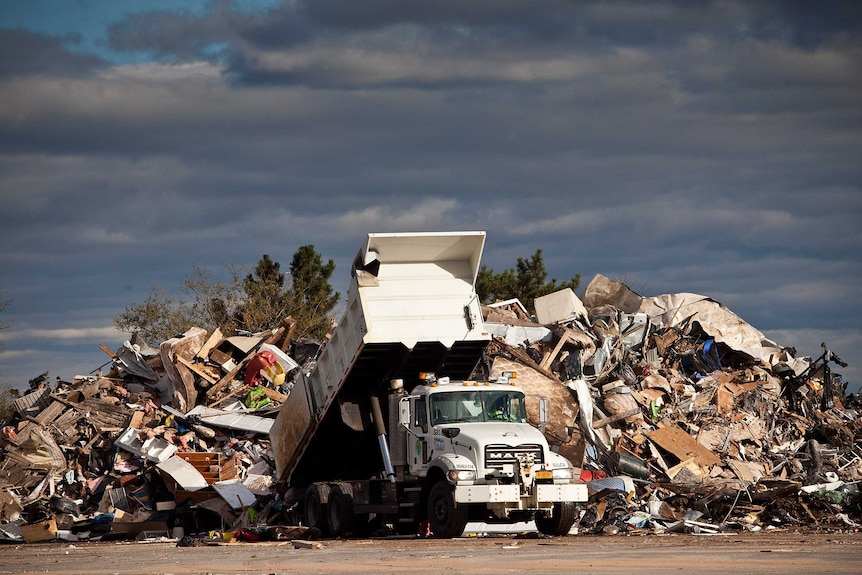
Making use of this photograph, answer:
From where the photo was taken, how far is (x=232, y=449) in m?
21.6

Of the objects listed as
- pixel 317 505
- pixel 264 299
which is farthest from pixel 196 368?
pixel 264 299

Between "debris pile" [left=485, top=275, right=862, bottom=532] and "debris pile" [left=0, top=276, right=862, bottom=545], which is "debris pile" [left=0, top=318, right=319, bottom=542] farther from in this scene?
"debris pile" [left=485, top=275, right=862, bottom=532]

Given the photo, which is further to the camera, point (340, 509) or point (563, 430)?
point (563, 430)

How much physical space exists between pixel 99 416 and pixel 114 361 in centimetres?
218

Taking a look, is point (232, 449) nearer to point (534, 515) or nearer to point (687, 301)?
point (534, 515)

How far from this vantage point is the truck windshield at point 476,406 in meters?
15.8

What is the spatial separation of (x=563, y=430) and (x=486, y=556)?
331 inches

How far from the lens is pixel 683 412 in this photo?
2386 cm

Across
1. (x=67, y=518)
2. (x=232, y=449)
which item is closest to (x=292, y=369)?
(x=232, y=449)

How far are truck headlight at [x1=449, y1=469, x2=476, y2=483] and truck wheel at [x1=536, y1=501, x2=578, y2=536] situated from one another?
1326 mm

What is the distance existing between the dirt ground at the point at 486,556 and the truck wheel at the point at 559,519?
18cm

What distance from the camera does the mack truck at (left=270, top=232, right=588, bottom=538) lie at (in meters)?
14.9

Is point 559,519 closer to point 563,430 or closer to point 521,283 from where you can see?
point 563,430

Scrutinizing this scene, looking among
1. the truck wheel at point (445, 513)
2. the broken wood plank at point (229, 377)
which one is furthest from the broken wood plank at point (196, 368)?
the truck wheel at point (445, 513)
